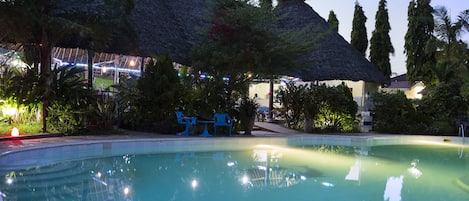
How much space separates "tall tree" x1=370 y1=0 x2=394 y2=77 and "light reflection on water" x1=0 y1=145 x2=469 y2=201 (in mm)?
14970

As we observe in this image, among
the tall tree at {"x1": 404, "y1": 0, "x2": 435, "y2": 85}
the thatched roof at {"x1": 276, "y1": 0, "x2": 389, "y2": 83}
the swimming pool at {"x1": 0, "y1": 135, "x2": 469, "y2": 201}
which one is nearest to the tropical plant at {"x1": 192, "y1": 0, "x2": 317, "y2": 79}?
the swimming pool at {"x1": 0, "y1": 135, "x2": 469, "y2": 201}

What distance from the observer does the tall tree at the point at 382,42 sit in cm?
2347

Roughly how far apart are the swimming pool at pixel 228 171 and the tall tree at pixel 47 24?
242 cm

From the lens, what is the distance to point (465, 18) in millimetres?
18891

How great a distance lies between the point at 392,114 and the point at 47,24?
1080 centimetres

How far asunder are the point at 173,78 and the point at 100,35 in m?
2.12

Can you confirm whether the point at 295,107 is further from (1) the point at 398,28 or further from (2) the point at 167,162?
(1) the point at 398,28

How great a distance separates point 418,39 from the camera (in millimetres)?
23953

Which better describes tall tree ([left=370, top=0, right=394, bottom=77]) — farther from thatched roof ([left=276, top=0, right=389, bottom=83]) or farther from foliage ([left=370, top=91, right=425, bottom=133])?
foliage ([left=370, top=91, right=425, bottom=133])

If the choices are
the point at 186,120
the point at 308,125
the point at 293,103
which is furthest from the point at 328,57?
the point at 186,120

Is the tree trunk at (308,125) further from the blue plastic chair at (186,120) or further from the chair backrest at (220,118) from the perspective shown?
the blue plastic chair at (186,120)

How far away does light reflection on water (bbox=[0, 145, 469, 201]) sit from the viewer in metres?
5.07

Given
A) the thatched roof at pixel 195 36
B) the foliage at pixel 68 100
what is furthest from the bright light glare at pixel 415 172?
the foliage at pixel 68 100

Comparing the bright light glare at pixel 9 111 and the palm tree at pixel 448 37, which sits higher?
the palm tree at pixel 448 37
